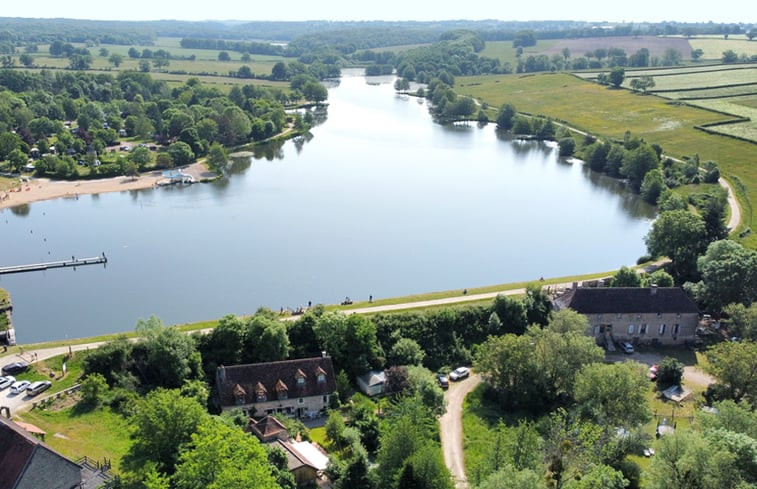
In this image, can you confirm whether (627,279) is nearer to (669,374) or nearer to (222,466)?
(669,374)

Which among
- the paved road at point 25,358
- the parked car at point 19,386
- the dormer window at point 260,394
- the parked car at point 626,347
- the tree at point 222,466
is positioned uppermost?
the tree at point 222,466

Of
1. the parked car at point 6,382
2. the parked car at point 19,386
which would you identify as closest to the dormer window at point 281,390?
the parked car at point 19,386

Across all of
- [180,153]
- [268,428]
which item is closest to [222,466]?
[268,428]

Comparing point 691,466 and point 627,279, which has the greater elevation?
point 691,466

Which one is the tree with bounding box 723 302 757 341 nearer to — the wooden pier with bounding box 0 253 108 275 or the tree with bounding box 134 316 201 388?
the tree with bounding box 134 316 201 388

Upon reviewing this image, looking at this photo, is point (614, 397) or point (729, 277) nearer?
point (614, 397)

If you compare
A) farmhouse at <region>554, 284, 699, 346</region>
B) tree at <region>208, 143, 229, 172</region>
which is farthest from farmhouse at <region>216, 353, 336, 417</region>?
tree at <region>208, 143, 229, 172</region>

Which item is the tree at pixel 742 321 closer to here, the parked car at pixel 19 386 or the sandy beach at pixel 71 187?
the parked car at pixel 19 386
